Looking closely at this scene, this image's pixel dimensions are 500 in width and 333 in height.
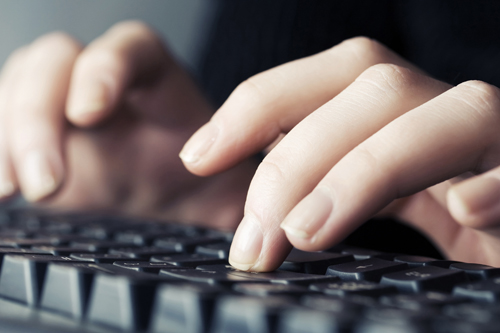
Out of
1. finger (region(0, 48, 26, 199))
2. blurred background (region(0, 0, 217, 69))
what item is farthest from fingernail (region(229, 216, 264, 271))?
blurred background (region(0, 0, 217, 69))

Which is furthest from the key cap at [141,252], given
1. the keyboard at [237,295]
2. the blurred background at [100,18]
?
the blurred background at [100,18]

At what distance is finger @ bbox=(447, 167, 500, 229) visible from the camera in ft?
0.87

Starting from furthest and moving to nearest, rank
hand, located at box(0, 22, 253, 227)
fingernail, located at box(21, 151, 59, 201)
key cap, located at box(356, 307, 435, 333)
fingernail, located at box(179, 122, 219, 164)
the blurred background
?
the blurred background, hand, located at box(0, 22, 253, 227), fingernail, located at box(21, 151, 59, 201), fingernail, located at box(179, 122, 219, 164), key cap, located at box(356, 307, 435, 333)

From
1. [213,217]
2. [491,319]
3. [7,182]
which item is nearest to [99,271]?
[491,319]

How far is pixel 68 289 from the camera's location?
9.3 inches

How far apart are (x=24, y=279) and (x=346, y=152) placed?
24 cm

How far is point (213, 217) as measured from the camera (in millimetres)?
929

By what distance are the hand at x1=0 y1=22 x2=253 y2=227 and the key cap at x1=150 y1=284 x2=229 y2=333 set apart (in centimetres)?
59

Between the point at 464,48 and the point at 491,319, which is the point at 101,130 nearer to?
the point at 464,48

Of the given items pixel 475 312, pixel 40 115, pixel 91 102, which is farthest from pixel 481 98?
pixel 40 115

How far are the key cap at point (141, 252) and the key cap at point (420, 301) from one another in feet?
0.60

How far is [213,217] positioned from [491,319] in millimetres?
773

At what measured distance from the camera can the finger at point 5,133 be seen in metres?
0.74

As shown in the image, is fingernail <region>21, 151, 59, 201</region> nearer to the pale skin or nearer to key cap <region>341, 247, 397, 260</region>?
the pale skin
